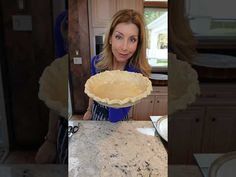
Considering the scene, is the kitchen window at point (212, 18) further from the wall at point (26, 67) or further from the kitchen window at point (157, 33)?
the wall at point (26, 67)

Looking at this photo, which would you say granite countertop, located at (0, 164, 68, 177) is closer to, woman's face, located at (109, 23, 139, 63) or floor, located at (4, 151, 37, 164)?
floor, located at (4, 151, 37, 164)

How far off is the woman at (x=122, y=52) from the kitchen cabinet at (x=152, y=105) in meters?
0.02

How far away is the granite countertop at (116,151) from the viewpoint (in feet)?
1.69

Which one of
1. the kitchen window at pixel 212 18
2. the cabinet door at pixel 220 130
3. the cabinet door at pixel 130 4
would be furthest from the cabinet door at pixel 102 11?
the cabinet door at pixel 220 130

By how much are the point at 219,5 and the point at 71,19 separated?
24 centimetres

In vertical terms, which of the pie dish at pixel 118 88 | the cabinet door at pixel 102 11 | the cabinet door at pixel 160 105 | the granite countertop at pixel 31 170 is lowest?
the granite countertop at pixel 31 170

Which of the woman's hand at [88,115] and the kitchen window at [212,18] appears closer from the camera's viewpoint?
the kitchen window at [212,18]

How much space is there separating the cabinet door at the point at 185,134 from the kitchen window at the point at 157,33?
90 mm

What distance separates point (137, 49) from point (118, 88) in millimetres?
88

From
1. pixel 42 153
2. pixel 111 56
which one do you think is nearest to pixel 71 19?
pixel 111 56

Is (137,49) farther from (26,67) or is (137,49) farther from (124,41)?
(26,67)

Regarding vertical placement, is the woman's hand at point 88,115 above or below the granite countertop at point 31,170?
above

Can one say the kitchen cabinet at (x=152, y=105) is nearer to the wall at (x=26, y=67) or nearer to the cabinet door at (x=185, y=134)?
the cabinet door at (x=185, y=134)

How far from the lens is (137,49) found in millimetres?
494
